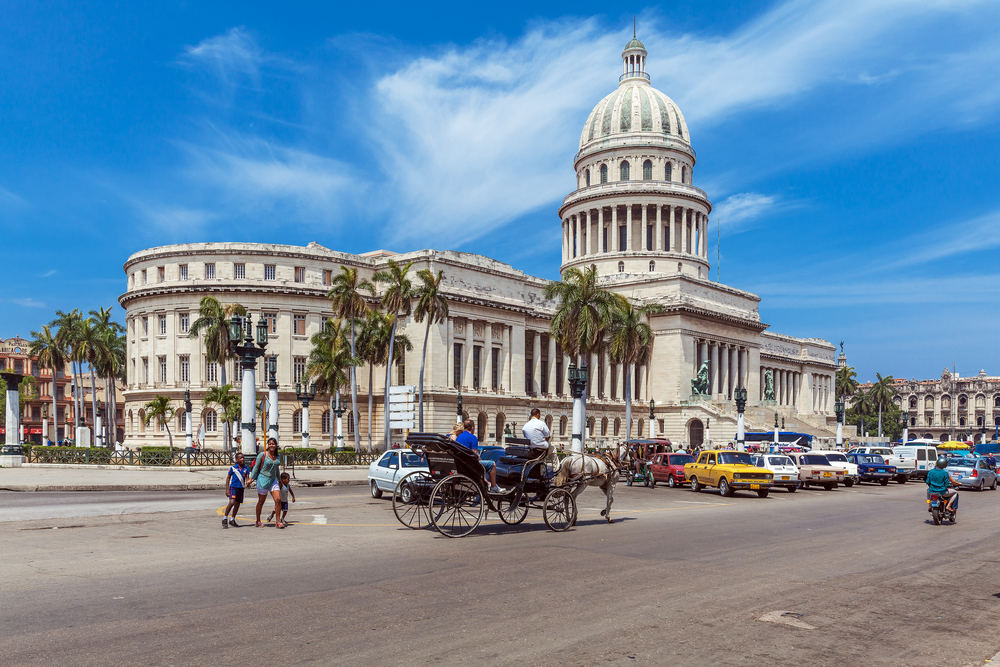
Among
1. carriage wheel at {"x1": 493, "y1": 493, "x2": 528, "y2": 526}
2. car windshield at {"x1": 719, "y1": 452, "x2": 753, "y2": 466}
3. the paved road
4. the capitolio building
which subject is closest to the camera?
the paved road

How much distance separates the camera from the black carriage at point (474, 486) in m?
15.2

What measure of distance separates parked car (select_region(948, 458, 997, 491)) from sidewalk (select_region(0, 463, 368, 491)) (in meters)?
24.7

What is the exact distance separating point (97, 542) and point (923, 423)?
188 m

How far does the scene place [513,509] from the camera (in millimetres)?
16641

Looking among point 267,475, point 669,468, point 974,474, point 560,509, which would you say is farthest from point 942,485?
point 974,474

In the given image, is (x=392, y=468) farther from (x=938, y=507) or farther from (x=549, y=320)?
(x=549, y=320)

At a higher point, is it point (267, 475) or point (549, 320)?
point (549, 320)

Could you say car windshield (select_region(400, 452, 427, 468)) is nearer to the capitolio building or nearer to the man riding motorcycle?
the man riding motorcycle

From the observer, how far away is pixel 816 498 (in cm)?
2916

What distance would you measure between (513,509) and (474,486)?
5.55ft

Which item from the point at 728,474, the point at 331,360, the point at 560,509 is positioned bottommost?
the point at 728,474

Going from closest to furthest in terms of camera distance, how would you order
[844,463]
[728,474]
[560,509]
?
[560,509]
[728,474]
[844,463]

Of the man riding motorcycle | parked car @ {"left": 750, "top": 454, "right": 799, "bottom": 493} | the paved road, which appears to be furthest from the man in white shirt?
parked car @ {"left": 750, "top": 454, "right": 799, "bottom": 493}

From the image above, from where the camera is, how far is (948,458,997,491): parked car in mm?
35344
